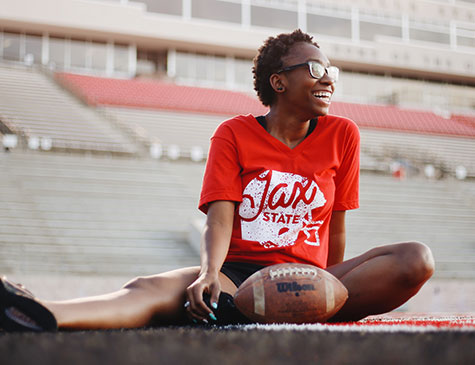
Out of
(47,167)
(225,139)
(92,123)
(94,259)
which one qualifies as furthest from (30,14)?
(225,139)

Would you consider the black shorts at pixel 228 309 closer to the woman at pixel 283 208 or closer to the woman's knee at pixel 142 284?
the woman at pixel 283 208

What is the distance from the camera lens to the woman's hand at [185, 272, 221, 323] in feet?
6.19

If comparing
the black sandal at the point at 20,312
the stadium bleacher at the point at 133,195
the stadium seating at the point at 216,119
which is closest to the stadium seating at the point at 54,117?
the stadium bleacher at the point at 133,195

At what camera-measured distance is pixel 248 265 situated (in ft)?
7.36

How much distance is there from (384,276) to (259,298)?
0.52m

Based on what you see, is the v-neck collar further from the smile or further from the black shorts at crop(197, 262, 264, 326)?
the black shorts at crop(197, 262, 264, 326)

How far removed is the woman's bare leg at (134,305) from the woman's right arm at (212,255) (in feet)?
0.25

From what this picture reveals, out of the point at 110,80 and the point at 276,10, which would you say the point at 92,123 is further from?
the point at 276,10

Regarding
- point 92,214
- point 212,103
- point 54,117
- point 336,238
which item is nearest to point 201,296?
point 336,238

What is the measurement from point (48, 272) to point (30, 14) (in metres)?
15.8

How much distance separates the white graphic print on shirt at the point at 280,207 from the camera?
228cm

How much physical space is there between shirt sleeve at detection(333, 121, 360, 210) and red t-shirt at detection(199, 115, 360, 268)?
0.06m

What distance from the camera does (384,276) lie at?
2.17 meters

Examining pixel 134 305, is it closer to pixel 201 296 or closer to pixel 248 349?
pixel 201 296
